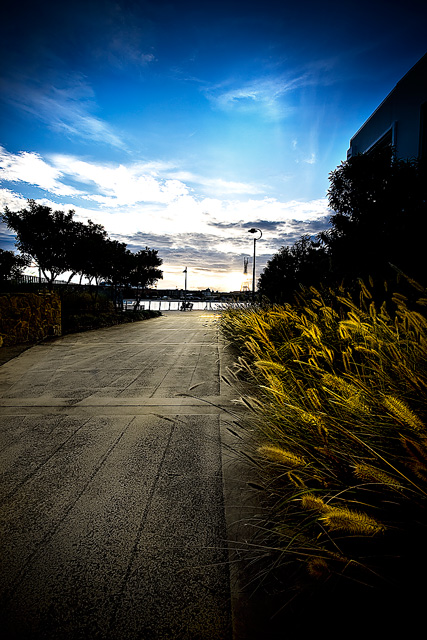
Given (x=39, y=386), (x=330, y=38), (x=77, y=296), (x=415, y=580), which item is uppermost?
(x=330, y=38)

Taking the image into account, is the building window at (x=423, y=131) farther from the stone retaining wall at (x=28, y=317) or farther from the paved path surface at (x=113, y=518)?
the stone retaining wall at (x=28, y=317)

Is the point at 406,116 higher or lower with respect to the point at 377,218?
higher

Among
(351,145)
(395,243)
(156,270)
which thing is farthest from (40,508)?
(156,270)

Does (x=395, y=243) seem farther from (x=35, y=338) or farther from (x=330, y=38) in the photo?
(x=35, y=338)

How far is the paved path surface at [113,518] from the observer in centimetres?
111

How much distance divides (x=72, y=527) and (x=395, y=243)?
22.8 ft

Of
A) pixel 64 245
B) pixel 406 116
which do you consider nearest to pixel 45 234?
pixel 64 245

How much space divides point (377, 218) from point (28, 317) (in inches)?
358

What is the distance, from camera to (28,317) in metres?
8.87

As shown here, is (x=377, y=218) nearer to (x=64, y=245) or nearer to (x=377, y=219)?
(x=377, y=219)

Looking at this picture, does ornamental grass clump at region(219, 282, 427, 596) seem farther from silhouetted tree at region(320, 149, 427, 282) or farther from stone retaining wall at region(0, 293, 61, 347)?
stone retaining wall at region(0, 293, 61, 347)

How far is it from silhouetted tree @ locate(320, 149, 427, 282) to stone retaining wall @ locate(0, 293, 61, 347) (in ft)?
26.3

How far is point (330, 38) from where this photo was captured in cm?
805

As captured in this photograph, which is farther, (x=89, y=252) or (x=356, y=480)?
(x=89, y=252)
